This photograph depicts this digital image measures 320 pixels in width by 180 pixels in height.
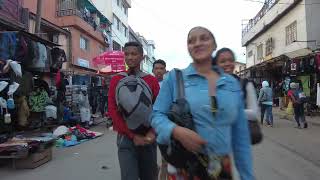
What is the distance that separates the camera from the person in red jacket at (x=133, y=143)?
13.1ft

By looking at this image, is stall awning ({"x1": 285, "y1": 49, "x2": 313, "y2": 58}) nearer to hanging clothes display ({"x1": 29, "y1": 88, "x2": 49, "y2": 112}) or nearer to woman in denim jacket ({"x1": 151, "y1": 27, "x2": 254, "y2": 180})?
hanging clothes display ({"x1": 29, "y1": 88, "x2": 49, "y2": 112})

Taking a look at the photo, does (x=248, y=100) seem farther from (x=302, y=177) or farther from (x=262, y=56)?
(x=262, y=56)

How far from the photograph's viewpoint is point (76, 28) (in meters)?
29.7

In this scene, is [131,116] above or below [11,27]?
below

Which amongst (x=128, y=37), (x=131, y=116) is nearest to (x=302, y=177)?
(x=131, y=116)

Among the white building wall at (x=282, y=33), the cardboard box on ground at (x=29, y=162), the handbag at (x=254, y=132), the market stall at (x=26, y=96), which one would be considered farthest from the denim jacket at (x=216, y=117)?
the white building wall at (x=282, y=33)

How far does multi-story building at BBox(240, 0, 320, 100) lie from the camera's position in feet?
73.8

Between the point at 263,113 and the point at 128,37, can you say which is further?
the point at 128,37

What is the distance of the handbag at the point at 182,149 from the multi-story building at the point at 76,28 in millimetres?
21484

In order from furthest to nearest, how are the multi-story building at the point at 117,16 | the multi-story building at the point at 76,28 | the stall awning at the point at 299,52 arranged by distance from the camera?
the multi-story building at the point at 117,16, the multi-story building at the point at 76,28, the stall awning at the point at 299,52

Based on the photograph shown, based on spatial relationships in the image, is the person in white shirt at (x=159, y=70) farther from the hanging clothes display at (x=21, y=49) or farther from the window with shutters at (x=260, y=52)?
the window with shutters at (x=260, y=52)

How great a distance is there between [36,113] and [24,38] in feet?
7.18

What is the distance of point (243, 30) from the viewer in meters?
48.9

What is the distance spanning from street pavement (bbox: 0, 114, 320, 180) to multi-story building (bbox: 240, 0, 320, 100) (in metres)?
9.78
